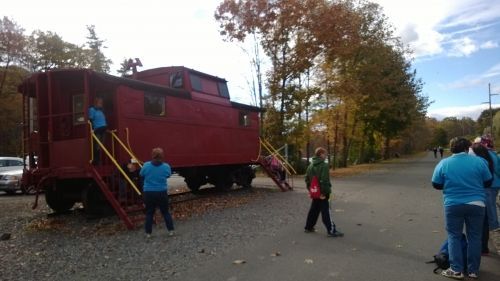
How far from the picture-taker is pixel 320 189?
9125mm

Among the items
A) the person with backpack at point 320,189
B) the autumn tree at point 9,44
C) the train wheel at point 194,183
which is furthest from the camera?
the autumn tree at point 9,44

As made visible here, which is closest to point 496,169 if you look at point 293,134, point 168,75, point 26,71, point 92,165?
point 92,165

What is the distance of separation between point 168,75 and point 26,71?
3608 cm

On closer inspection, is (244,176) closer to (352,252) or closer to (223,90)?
(223,90)

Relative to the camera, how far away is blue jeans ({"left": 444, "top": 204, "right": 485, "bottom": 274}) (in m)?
5.96

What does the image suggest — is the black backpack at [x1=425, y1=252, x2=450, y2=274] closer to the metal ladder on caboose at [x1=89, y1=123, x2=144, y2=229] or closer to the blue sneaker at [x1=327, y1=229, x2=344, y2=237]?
the blue sneaker at [x1=327, y1=229, x2=344, y2=237]

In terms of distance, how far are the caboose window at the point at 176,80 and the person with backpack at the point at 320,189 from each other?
22.2 ft

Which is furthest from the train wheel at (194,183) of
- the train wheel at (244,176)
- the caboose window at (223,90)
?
the caboose window at (223,90)

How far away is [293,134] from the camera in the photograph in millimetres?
28562

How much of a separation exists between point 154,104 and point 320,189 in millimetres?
5866

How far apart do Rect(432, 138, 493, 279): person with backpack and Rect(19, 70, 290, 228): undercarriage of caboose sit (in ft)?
21.2

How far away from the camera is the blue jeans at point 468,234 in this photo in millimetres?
5965

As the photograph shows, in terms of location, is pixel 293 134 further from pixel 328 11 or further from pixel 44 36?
pixel 44 36

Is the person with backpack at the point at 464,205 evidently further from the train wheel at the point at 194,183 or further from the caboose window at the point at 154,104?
the train wheel at the point at 194,183
